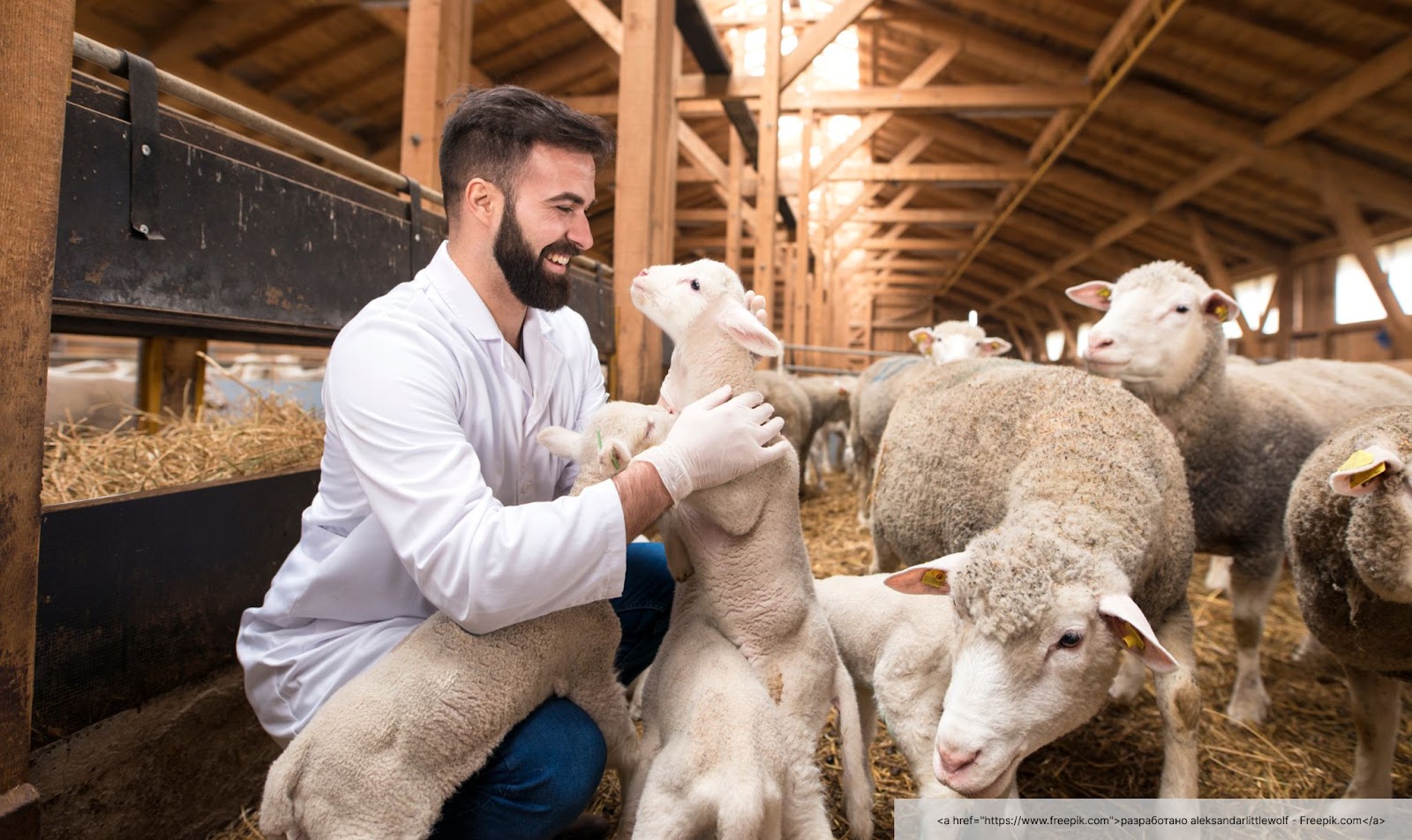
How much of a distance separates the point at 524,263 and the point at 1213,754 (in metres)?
2.69

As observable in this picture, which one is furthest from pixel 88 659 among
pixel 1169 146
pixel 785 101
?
pixel 1169 146

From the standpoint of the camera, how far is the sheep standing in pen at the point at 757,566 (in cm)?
182

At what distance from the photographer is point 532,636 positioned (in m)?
1.69

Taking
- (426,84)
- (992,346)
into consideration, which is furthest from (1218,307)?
(426,84)

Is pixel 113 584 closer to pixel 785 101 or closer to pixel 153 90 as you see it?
pixel 153 90

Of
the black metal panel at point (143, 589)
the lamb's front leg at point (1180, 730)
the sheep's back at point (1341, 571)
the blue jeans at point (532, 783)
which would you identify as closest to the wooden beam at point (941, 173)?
the sheep's back at point (1341, 571)

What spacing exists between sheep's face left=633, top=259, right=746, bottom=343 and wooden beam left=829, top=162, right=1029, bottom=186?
33.5 feet

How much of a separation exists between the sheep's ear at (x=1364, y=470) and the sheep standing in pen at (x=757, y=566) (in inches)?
46.2

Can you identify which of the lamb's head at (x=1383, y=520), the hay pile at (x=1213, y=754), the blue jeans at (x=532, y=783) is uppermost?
the lamb's head at (x=1383, y=520)

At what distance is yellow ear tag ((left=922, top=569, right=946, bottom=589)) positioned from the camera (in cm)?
180

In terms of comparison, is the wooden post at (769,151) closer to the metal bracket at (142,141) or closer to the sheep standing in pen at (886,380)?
the sheep standing in pen at (886,380)

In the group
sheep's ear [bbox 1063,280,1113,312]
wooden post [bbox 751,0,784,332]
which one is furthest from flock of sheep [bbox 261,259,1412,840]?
wooden post [bbox 751,0,784,332]

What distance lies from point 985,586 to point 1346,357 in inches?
500

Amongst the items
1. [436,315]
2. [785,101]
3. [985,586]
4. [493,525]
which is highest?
[785,101]
